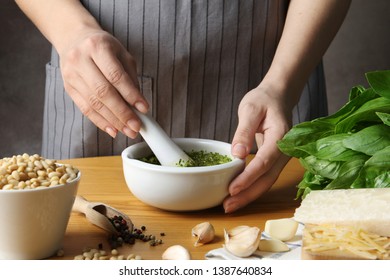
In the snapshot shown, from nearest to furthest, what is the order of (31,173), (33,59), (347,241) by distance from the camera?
(347,241), (31,173), (33,59)

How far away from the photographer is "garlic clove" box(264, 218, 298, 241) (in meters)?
1.15

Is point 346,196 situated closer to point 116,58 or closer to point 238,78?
point 116,58

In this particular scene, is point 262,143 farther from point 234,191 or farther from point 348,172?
point 348,172

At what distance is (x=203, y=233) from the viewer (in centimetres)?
115

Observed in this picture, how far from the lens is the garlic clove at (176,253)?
1.08m

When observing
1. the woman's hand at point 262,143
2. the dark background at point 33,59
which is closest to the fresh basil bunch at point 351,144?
the woman's hand at point 262,143

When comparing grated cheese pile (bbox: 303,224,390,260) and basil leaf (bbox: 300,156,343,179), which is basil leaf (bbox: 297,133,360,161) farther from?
grated cheese pile (bbox: 303,224,390,260)

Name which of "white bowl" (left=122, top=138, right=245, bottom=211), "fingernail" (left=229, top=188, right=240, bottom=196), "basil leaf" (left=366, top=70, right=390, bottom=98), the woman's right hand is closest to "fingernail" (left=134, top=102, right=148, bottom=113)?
the woman's right hand

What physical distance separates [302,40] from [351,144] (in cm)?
55

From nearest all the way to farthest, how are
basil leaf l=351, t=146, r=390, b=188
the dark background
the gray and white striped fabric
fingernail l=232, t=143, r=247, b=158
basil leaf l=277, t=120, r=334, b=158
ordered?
basil leaf l=351, t=146, r=390, b=188, basil leaf l=277, t=120, r=334, b=158, fingernail l=232, t=143, r=247, b=158, the gray and white striped fabric, the dark background

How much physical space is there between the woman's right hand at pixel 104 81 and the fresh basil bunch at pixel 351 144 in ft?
1.06

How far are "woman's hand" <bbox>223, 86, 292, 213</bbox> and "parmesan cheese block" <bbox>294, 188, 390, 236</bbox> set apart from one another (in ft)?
0.72

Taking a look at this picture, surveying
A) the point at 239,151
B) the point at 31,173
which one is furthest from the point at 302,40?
the point at 31,173

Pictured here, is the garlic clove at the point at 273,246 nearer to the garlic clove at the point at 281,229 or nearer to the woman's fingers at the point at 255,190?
the garlic clove at the point at 281,229
